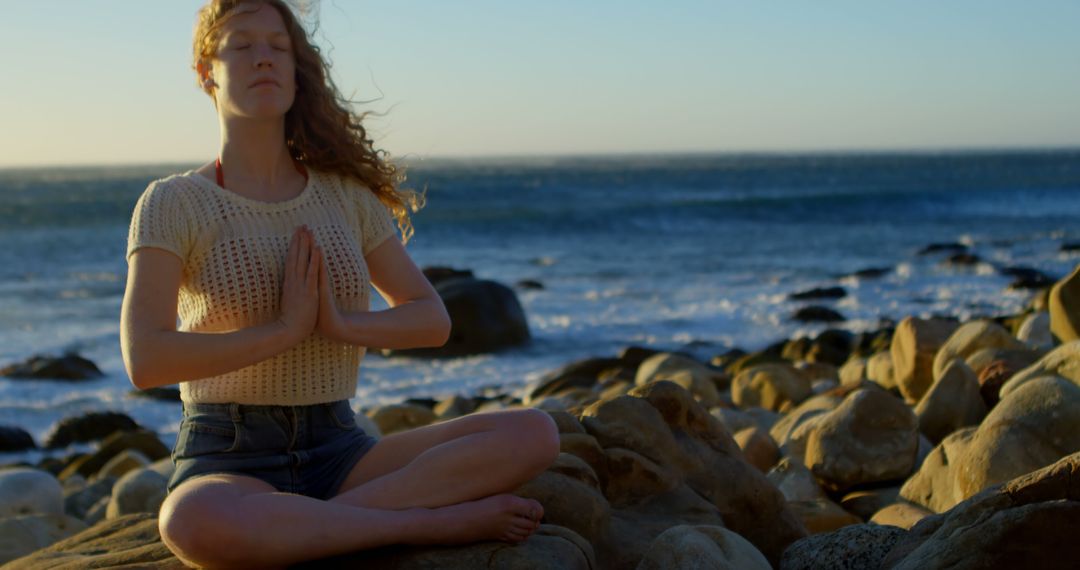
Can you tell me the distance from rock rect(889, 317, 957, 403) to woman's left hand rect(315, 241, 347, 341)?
560 cm

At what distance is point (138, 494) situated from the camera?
20.4ft

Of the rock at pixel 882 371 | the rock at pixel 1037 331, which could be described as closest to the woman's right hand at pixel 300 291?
the rock at pixel 882 371

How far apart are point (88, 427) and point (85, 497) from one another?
2873mm

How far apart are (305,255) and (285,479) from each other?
630 millimetres

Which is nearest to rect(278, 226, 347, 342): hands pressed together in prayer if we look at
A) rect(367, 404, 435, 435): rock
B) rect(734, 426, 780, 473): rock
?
rect(734, 426, 780, 473): rock

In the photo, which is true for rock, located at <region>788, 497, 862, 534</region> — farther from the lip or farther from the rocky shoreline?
the lip

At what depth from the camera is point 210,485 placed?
316 centimetres

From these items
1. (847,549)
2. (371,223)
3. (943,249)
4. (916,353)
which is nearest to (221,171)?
(371,223)

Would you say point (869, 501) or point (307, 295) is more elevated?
point (307, 295)

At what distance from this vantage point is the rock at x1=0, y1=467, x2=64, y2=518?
644cm

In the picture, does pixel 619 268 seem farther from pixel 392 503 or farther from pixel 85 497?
pixel 392 503

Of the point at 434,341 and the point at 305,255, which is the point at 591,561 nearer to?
the point at 434,341

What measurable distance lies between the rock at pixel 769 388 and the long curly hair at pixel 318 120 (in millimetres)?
5488

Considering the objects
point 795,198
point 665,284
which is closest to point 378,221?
point 665,284
